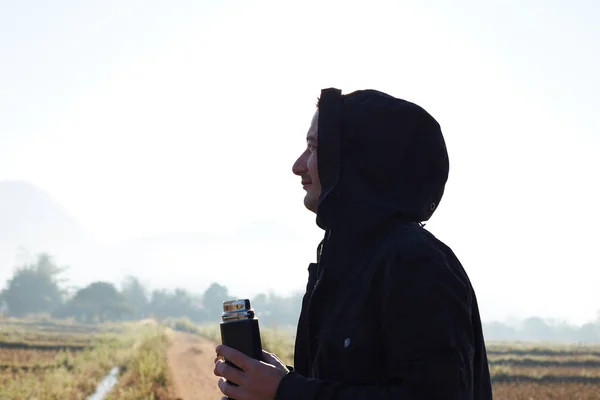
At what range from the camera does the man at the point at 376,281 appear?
5.78 ft

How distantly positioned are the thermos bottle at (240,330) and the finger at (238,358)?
4 cm

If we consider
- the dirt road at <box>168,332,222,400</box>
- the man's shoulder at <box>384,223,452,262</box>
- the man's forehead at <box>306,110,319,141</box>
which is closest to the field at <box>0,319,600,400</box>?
the dirt road at <box>168,332,222,400</box>

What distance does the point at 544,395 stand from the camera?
23.1 meters

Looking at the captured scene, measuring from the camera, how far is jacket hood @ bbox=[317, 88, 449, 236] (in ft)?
6.78

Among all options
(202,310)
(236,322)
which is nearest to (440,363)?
(236,322)

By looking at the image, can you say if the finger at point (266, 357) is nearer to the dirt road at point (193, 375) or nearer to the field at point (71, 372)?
the field at point (71, 372)

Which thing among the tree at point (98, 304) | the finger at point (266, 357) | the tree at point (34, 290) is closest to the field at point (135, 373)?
the finger at point (266, 357)

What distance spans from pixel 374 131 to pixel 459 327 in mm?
681

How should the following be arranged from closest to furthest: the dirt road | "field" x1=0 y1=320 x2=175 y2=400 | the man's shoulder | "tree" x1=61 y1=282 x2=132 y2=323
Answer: the man's shoulder
"field" x1=0 y1=320 x2=175 y2=400
the dirt road
"tree" x1=61 y1=282 x2=132 y2=323

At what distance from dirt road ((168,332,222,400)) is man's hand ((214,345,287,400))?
17278 millimetres

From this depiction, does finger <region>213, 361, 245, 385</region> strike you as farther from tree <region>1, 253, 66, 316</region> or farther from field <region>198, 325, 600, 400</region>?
tree <region>1, 253, 66, 316</region>

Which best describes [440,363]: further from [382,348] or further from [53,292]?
[53,292]

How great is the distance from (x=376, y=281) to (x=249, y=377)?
0.46m

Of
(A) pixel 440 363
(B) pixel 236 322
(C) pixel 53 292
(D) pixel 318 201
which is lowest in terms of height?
(A) pixel 440 363
